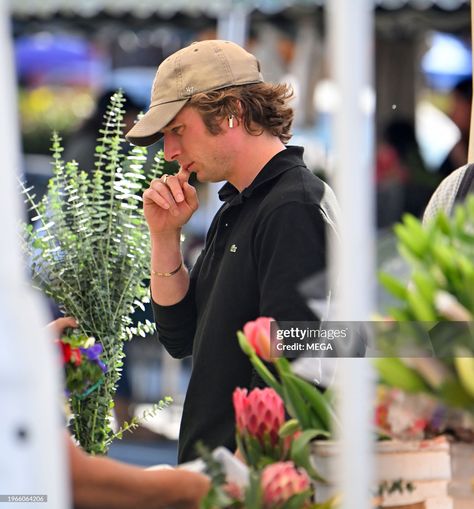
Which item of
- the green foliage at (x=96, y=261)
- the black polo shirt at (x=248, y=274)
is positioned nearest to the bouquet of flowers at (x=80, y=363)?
the green foliage at (x=96, y=261)

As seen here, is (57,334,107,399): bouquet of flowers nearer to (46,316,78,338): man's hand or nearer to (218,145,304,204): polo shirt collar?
(46,316,78,338): man's hand

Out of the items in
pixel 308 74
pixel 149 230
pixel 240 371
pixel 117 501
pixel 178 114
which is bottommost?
pixel 117 501

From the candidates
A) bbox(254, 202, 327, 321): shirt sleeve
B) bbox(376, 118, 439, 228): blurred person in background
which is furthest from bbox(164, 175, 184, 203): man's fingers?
bbox(376, 118, 439, 228): blurred person in background

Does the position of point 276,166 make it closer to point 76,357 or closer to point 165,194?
point 165,194

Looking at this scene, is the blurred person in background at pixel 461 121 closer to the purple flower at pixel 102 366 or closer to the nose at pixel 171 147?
the nose at pixel 171 147

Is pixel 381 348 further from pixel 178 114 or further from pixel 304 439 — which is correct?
pixel 178 114

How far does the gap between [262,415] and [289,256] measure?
0.41 meters

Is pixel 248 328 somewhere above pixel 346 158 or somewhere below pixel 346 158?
below

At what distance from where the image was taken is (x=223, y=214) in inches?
84.8

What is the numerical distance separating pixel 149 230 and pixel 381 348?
879 mm

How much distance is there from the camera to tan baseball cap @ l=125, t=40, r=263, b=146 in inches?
82.6

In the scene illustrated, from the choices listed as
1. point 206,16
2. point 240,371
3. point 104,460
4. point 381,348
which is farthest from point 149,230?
point 206,16

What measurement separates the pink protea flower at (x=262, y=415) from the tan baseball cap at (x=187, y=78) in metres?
0.70

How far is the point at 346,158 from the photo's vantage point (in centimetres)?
127
